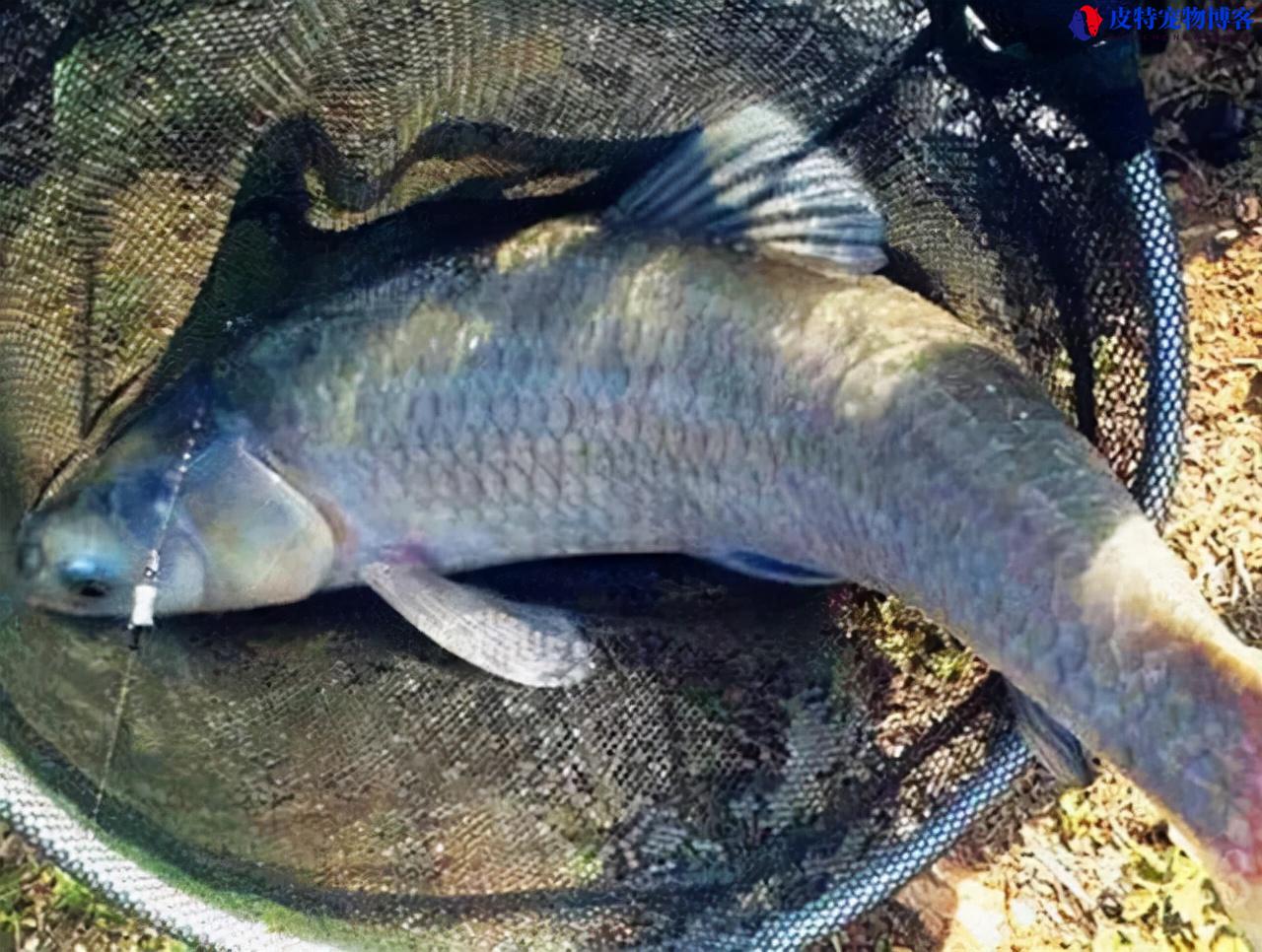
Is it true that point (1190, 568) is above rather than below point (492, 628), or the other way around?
above

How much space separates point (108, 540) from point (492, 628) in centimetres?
59

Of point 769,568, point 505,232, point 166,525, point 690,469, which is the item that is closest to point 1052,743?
point 769,568

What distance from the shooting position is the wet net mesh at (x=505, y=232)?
2.27m

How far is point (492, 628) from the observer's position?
238cm

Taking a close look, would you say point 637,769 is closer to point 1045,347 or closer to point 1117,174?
point 1045,347

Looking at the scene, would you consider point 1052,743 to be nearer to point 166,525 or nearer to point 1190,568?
→ point 1190,568

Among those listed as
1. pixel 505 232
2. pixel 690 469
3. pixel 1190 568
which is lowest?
pixel 1190 568

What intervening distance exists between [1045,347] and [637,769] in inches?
34.3

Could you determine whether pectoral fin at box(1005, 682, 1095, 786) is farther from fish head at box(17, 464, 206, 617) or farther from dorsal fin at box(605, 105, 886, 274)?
fish head at box(17, 464, 206, 617)

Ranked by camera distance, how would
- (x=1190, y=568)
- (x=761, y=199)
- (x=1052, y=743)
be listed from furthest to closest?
1. (x=1190, y=568)
2. (x=761, y=199)
3. (x=1052, y=743)

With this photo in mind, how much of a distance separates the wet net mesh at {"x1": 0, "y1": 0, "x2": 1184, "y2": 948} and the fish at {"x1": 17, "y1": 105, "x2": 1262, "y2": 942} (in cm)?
11

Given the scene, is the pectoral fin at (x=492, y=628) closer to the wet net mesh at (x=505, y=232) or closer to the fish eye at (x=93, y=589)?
the wet net mesh at (x=505, y=232)

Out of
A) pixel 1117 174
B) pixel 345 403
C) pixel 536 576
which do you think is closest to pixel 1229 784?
pixel 1117 174

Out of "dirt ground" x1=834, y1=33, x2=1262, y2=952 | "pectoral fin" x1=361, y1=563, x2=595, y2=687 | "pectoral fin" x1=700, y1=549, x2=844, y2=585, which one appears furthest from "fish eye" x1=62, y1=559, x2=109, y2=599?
"dirt ground" x1=834, y1=33, x2=1262, y2=952
